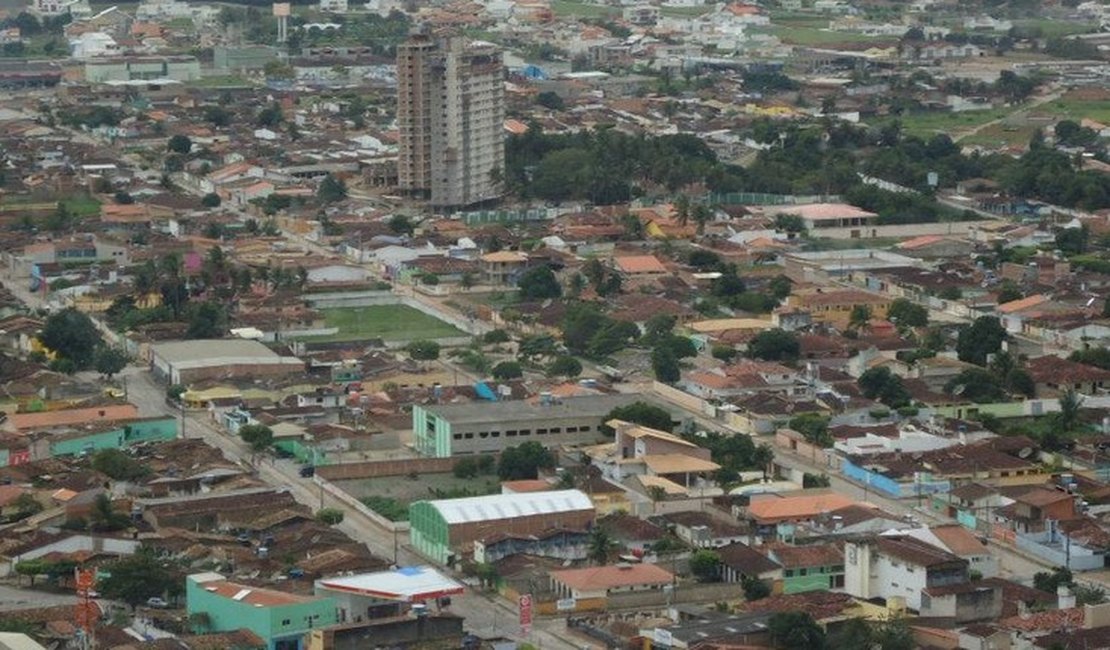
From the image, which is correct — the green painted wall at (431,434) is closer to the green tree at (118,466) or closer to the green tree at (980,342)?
the green tree at (118,466)

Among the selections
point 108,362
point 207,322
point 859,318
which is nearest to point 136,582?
point 108,362

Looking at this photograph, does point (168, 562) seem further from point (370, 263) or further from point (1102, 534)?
point (370, 263)

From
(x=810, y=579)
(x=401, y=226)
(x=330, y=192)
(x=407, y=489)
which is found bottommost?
(x=330, y=192)

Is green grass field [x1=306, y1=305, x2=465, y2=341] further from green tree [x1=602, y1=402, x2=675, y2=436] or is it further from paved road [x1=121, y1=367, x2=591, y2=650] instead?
green tree [x1=602, y1=402, x2=675, y2=436]

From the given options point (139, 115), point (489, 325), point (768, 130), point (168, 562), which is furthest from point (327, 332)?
point (139, 115)

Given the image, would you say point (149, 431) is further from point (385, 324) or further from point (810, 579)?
point (810, 579)

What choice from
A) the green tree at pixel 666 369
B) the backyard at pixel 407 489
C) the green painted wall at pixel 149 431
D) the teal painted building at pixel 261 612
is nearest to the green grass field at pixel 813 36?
the green tree at pixel 666 369

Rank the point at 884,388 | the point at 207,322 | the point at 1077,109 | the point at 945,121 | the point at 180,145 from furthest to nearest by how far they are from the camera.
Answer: the point at 1077,109 → the point at 945,121 → the point at 180,145 → the point at 207,322 → the point at 884,388
